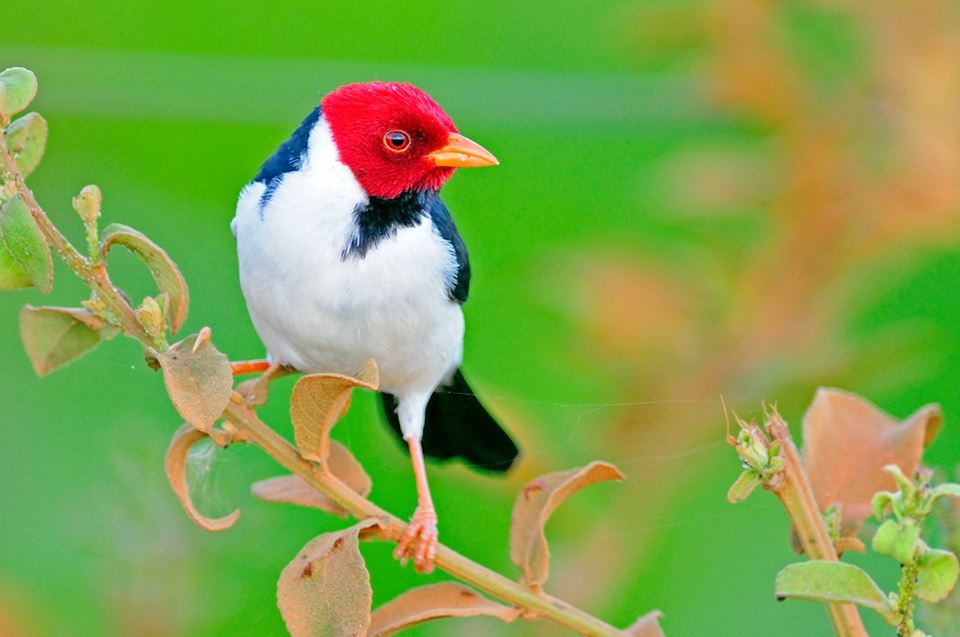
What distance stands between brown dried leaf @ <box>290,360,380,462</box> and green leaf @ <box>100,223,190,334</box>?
0.13m

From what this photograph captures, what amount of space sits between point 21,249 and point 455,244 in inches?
34.2

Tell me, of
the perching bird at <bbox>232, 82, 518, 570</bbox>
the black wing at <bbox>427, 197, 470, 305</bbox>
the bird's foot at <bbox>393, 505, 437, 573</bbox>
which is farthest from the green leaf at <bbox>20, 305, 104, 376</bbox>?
the black wing at <bbox>427, 197, 470, 305</bbox>

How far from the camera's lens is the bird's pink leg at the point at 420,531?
1.28m

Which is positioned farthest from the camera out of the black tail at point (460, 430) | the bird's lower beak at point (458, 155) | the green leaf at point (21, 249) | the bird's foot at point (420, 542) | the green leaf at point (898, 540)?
the black tail at point (460, 430)

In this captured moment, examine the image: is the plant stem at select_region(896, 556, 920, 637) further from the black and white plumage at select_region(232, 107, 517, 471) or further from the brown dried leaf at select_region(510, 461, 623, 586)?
the black and white plumage at select_region(232, 107, 517, 471)

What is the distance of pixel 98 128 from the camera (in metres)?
3.08

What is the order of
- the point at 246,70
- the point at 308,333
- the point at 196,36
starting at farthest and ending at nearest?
the point at 196,36
the point at 246,70
the point at 308,333

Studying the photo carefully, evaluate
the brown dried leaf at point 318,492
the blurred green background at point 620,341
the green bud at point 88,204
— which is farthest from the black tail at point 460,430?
the green bud at point 88,204

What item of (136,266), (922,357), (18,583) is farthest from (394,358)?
(136,266)

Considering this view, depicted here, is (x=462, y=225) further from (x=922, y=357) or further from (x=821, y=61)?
(x=922, y=357)

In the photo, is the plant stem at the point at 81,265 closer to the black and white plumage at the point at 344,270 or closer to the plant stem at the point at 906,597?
the black and white plumage at the point at 344,270

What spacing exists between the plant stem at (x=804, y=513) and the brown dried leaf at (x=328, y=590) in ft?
1.04

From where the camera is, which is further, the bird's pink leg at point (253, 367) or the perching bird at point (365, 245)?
the bird's pink leg at point (253, 367)

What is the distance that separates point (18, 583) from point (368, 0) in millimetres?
2267
